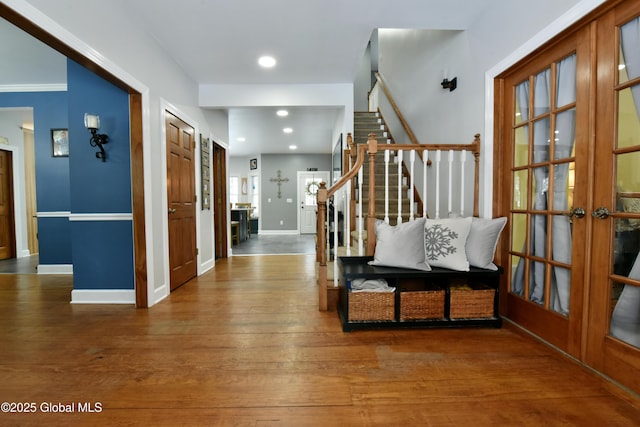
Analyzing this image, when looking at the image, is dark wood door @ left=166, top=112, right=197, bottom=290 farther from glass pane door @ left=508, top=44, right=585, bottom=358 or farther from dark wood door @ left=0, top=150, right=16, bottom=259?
dark wood door @ left=0, top=150, right=16, bottom=259

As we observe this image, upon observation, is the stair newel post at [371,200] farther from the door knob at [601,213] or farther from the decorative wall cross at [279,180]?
the decorative wall cross at [279,180]

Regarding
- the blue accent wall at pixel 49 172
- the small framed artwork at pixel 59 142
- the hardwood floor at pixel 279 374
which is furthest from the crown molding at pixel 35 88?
the hardwood floor at pixel 279 374

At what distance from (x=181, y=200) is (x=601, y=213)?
3582mm

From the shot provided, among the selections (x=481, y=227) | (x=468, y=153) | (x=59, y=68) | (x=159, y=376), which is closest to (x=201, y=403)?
(x=159, y=376)

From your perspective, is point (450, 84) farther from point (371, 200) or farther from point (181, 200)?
point (181, 200)

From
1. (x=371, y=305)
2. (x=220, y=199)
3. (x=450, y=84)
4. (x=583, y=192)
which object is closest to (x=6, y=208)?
(x=220, y=199)

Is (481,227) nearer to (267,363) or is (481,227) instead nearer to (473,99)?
(473,99)

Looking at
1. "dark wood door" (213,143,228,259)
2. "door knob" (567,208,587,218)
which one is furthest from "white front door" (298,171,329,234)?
"door knob" (567,208,587,218)

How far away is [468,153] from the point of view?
2.54 meters

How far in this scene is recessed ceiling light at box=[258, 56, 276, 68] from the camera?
316cm

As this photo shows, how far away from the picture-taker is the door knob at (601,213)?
1.46 meters

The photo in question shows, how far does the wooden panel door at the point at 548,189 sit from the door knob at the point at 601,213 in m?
0.07

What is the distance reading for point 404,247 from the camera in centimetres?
212

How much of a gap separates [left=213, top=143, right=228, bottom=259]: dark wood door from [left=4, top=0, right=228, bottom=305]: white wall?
1115mm
